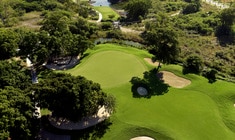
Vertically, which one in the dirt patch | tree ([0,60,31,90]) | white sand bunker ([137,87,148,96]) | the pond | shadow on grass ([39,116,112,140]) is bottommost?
shadow on grass ([39,116,112,140])

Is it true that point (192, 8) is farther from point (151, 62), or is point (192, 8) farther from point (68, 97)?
point (68, 97)

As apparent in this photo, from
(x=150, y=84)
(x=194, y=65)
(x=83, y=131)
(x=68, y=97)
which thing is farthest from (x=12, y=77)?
(x=194, y=65)

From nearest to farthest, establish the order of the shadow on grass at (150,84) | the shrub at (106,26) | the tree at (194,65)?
the shadow on grass at (150,84), the tree at (194,65), the shrub at (106,26)

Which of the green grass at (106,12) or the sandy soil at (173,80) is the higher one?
the green grass at (106,12)

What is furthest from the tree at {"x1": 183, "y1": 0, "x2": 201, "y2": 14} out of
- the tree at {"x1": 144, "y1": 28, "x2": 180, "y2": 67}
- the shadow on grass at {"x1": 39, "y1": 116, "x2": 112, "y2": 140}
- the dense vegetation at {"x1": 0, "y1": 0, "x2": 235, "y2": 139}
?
the shadow on grass at {"x1": 39, "y1": 116, "x2": 112, "y2": 140}

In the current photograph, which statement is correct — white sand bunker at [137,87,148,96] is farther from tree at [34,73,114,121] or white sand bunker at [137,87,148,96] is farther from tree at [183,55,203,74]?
tree at [34,73,114,121]

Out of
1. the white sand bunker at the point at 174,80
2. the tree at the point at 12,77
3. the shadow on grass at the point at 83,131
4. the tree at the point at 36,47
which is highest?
the tree at the point at 36,47

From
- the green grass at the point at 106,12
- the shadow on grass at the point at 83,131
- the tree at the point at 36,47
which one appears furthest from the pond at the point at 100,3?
the shadow on grass at the point at 83,131

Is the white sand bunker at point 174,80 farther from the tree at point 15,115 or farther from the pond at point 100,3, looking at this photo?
the pond at point 100,3
